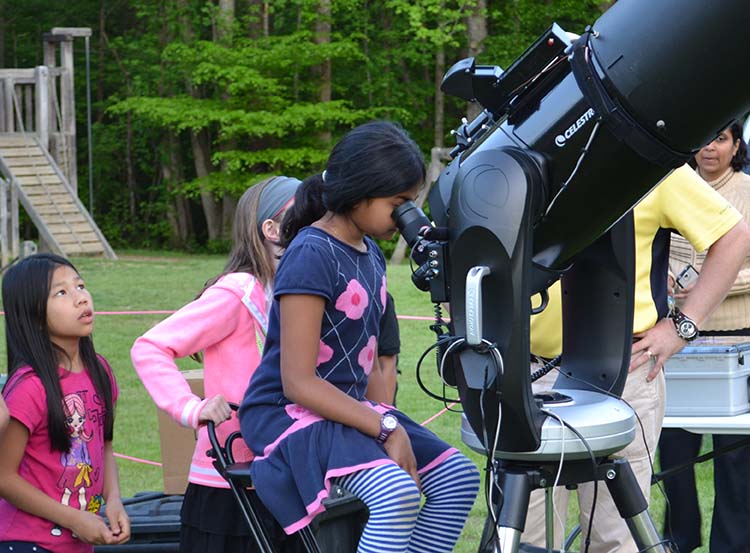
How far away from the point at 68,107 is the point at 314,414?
2309cm

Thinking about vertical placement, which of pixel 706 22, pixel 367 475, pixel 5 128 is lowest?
pixel 5 128

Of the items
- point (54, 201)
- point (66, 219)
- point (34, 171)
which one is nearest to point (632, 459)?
point (66, 219)

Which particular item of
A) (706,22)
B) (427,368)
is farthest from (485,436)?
(427,368)

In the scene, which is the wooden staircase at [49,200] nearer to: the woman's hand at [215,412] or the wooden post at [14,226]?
the wooden post at [14,226]

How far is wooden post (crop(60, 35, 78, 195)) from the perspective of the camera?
961 inches

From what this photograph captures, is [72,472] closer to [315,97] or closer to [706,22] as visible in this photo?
[706,22]

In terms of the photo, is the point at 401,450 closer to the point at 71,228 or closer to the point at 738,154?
the point at 738,154

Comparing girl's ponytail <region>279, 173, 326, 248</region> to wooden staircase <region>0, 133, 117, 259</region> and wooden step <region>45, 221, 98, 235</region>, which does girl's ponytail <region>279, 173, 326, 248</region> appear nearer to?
wooden staircase <region>0, 133, 117, 259</region>

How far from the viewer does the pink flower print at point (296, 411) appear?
281 centimetres

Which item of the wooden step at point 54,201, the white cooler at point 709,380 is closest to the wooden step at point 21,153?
the wooden step at point 54,201

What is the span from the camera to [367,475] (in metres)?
2.70

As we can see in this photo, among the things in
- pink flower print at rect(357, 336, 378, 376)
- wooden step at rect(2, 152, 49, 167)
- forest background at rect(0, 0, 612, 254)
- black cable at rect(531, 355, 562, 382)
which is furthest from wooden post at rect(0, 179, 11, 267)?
black cable at rect(531, 355, 562, 382)

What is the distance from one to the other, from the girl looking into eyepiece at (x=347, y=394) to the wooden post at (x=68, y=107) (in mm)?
22217

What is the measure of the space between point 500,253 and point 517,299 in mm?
99
